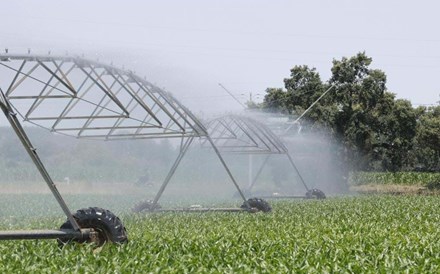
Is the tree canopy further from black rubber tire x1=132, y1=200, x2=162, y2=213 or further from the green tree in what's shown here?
black rubber tire x1=132, y1=200, x2=162, y2=213

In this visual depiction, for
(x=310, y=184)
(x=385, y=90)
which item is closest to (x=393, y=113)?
(x=385, y=90)

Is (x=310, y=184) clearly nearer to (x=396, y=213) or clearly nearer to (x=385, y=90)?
(x=385, y=90)

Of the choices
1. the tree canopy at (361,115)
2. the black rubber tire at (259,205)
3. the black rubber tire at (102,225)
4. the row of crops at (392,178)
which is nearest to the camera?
the black rubber tire at (102,225)

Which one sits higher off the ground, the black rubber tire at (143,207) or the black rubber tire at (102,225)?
the black rubber tire at (102,225)

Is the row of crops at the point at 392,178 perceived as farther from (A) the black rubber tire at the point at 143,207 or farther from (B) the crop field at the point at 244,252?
(B) the crop field at the point at 244,252

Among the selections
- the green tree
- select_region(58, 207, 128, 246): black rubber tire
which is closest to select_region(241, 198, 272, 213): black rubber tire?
select_region(58, 207, 128, 246): black rubber tire

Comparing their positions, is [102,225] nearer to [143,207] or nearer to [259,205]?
[259,205]

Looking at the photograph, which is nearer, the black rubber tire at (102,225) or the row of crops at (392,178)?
the black rubber tire at (102,225)

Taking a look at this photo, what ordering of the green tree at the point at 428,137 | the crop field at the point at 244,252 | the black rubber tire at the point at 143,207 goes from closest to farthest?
the crop field at the point at 244,252 < the black rubber tire at the point at 143,207 < the green tree at the point at 428,137

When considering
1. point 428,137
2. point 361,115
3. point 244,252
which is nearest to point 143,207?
point 244,252

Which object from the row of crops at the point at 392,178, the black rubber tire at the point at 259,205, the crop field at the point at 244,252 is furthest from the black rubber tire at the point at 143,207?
the row of crops at the point at 392,178

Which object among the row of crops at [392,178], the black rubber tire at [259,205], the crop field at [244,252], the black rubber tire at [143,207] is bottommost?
the row of crops at [392,178]

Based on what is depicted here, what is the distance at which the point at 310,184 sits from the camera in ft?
177

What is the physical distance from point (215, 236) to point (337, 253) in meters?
3.04
